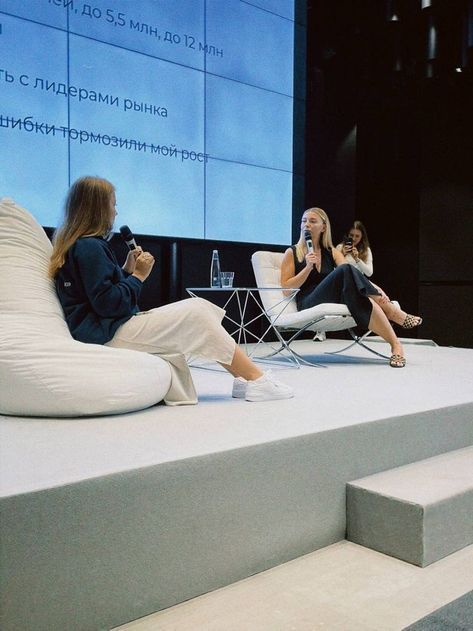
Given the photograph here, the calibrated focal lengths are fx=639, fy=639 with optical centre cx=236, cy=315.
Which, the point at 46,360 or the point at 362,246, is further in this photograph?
the point at 362,246

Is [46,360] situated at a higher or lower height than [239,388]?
higher

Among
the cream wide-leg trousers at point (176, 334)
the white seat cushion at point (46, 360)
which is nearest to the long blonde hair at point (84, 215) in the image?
the white seat cushion at point (46, 360)

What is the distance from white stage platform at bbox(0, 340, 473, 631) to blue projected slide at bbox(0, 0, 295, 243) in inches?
88.9

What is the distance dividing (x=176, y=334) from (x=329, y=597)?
1166 mm

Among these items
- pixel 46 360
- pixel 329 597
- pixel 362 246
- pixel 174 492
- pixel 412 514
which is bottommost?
pixel 329 597

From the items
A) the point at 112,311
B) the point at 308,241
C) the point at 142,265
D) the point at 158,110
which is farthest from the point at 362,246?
the point at 112,311

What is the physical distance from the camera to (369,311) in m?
4.14

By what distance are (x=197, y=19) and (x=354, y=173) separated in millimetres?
2770

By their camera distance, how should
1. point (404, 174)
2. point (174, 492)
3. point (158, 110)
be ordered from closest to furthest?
point (174, 492) < point (158, 110) < point (404, 174)

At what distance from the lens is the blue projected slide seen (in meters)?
4.43

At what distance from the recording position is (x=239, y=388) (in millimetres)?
2707

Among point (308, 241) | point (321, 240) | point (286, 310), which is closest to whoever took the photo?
point (308, 241)

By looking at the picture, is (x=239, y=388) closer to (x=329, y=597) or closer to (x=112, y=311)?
(x=112, y=311)

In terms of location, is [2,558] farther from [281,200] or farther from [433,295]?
[433,295]
